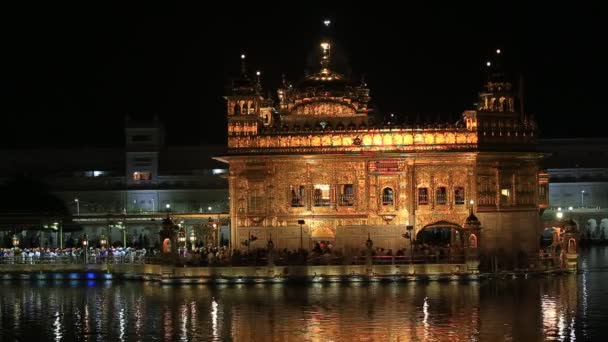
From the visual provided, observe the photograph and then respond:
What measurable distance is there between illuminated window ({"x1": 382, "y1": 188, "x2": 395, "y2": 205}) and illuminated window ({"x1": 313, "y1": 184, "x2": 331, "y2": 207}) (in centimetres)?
227

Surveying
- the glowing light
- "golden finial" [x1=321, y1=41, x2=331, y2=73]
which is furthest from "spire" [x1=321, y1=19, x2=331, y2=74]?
the glowing light

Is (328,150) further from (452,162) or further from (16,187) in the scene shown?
(16,187)

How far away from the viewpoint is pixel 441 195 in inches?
2096

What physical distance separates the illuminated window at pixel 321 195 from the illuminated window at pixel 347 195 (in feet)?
1.92

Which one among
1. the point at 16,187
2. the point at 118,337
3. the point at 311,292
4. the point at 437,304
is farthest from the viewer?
the point at 16,187

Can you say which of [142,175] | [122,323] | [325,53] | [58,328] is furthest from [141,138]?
[58,328]

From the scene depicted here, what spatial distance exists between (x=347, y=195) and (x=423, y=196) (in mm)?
3112

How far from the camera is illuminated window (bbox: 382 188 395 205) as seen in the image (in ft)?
175

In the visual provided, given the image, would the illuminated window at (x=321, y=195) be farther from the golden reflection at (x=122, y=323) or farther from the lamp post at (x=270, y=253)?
the golden reflection at (x=122, y=323)

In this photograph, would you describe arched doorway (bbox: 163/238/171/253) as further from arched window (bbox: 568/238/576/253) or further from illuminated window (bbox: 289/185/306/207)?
arched window (bbox: 568/238/576/253)

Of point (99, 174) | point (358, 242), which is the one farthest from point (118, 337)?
point (99, 174)

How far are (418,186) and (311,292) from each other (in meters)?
9.95

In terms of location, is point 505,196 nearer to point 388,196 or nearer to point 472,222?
point 472,222

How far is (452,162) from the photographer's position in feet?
174
